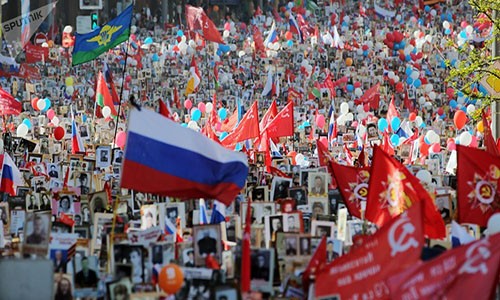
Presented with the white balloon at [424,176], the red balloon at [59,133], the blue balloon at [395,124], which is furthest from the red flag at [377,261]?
the blue balloon at [395,124]

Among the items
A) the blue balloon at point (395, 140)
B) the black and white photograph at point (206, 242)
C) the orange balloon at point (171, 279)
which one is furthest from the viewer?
the blue balloon at point (395, 140)

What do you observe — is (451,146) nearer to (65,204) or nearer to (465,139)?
(465,139)

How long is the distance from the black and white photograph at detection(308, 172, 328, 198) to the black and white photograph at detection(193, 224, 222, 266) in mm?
4010

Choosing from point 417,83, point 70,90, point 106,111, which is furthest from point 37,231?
point 417,83

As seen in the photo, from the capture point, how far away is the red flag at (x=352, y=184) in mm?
14422

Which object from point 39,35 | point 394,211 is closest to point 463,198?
point 394,211

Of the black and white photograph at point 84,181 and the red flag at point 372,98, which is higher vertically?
the red flag at point 372,98

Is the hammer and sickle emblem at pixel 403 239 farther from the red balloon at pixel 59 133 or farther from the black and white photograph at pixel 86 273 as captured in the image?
the red balloon at pixel 59 133

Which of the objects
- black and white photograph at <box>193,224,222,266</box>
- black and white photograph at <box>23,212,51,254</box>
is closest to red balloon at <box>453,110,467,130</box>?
black and white photograph at <box>193,224,222,266</box>

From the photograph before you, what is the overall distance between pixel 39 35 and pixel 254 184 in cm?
3304

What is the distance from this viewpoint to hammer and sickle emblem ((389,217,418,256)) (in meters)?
9.88

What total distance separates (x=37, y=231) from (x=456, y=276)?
11.4 ft

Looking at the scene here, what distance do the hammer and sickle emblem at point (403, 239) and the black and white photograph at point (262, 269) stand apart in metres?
1.29

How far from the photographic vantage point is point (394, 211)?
476 inches
